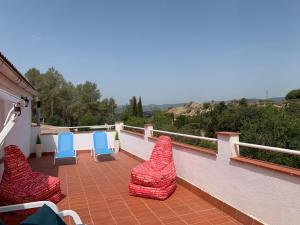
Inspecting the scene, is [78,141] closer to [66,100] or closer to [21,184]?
[21,184]

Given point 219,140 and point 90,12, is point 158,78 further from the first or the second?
point 219,140

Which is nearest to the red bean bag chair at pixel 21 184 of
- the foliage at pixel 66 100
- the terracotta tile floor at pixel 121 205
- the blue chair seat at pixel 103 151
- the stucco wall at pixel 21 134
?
the terracotta tile floor at pixel 121 205

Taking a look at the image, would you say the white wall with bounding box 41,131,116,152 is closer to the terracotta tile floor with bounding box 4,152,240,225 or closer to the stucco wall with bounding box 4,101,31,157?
the stucco wall with bounding box 4,101,31,157

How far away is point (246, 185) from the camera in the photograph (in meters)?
3.73

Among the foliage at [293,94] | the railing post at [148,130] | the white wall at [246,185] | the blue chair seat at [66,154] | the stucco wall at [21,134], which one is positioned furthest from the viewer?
the foliage at [293,94]

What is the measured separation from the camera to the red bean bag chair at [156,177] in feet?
15.9

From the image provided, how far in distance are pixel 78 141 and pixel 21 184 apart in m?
6.38

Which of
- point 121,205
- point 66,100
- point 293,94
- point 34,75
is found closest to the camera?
point 121,205

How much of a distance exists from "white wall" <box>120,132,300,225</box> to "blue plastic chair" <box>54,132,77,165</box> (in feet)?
14.0

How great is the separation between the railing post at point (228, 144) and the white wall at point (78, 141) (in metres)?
7.40

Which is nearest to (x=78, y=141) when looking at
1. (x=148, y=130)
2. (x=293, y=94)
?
(x=148, y=130)

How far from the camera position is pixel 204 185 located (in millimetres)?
4816

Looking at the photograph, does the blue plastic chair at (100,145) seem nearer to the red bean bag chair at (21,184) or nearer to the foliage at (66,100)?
the red bean bag chair at (21,184)

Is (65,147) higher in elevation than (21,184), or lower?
higher
